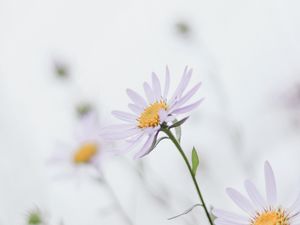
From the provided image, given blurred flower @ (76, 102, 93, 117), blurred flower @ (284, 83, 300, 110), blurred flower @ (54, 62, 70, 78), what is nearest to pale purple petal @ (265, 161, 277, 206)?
blurred flower @ (284, 83, 300, 110)

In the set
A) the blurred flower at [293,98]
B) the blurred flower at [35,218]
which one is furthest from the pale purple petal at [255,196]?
the blurred flower at [293,98]

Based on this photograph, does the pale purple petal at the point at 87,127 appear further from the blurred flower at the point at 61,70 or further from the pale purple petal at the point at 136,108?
the pale purple petal at the point at 136,108

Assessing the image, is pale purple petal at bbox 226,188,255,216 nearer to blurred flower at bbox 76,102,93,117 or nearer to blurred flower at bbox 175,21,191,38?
blurred flower at bbox 76,102,93,117

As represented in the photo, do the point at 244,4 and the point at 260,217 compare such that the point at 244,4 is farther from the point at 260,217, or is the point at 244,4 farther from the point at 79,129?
the point at 260,217

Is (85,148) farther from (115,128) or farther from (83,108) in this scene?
(115,128)

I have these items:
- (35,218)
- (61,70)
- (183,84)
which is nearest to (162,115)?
(183,84)

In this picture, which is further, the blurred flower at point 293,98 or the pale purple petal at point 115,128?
the blurred flower at point 293,98

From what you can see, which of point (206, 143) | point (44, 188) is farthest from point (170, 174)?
point (44, 188)
